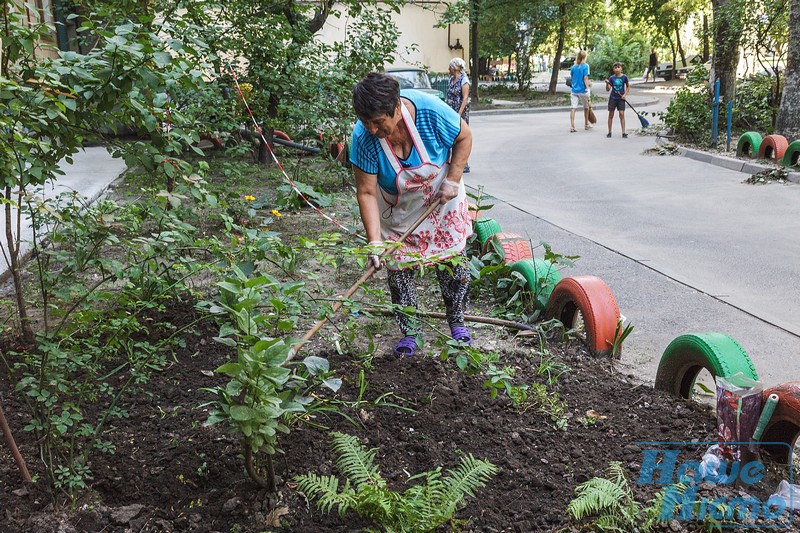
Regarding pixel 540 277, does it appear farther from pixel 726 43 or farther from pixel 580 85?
pixel 580 85

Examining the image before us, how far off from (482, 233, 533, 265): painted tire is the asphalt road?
0.74m

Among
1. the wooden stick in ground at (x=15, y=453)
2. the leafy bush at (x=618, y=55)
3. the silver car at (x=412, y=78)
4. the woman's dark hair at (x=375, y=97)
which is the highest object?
the leafy bush at (x=618, y=55)

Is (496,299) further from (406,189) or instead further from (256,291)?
(256,291)

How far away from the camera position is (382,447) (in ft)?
10.0

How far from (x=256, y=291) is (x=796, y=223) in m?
6.93

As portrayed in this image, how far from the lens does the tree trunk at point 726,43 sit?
13578 millimetres

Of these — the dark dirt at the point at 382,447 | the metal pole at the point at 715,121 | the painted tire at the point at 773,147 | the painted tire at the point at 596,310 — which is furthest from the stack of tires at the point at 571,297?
the metal pole at the point at 715,121

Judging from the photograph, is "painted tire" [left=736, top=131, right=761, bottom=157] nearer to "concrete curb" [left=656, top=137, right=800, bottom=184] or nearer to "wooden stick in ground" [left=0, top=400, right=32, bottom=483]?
"concrete curb" [left=656, top=137, right=800, bottom=184]

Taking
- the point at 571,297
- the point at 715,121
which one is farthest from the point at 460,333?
the point at 715,121

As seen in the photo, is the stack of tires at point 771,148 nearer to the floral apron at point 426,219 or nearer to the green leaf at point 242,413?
the floral apron at point 426,219

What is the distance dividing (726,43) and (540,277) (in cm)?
1147

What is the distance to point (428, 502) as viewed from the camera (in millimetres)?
2520

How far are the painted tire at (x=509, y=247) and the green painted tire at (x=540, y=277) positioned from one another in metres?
0.35

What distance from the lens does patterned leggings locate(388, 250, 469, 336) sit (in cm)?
411
